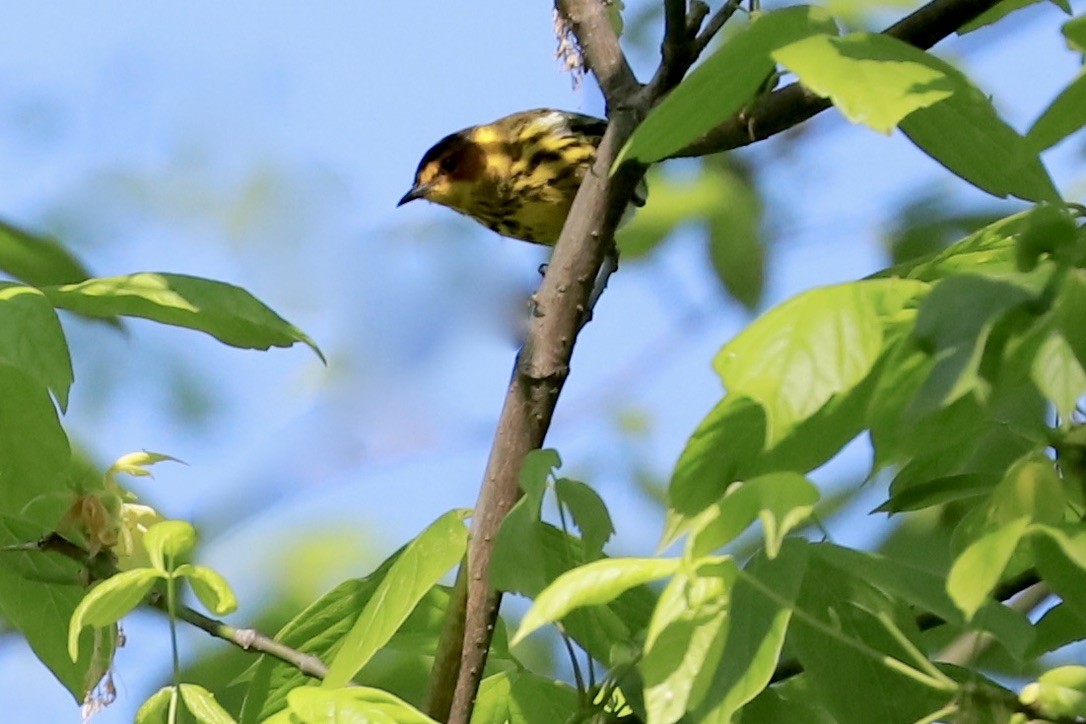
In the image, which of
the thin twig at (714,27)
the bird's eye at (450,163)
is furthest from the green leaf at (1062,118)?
the bird's eye at (450,163)

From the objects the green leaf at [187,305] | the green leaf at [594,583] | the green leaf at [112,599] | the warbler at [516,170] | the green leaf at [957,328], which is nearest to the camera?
the green leaf at [957,328]

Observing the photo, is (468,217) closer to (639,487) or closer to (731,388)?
(639,487)

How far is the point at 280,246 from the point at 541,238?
2.00 feet

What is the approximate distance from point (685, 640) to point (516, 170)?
8.61ft

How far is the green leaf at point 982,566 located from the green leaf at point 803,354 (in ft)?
0.36

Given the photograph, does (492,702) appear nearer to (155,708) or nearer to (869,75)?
(155,708)

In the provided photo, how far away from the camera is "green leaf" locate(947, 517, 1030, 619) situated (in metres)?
0.76

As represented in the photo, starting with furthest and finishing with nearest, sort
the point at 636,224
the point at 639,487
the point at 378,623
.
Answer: the point at 639,487
the point at 636,224
the point at 378,623

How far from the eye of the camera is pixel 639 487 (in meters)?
3.35

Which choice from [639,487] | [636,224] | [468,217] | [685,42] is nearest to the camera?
[685,42]

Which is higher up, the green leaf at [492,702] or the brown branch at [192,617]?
the brown branch at [192,617]

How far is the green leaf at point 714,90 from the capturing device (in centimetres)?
94

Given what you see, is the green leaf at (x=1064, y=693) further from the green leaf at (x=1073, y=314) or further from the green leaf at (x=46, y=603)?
the green leaf at (x=46, y=603)

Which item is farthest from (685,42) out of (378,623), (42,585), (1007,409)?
(42,585)
